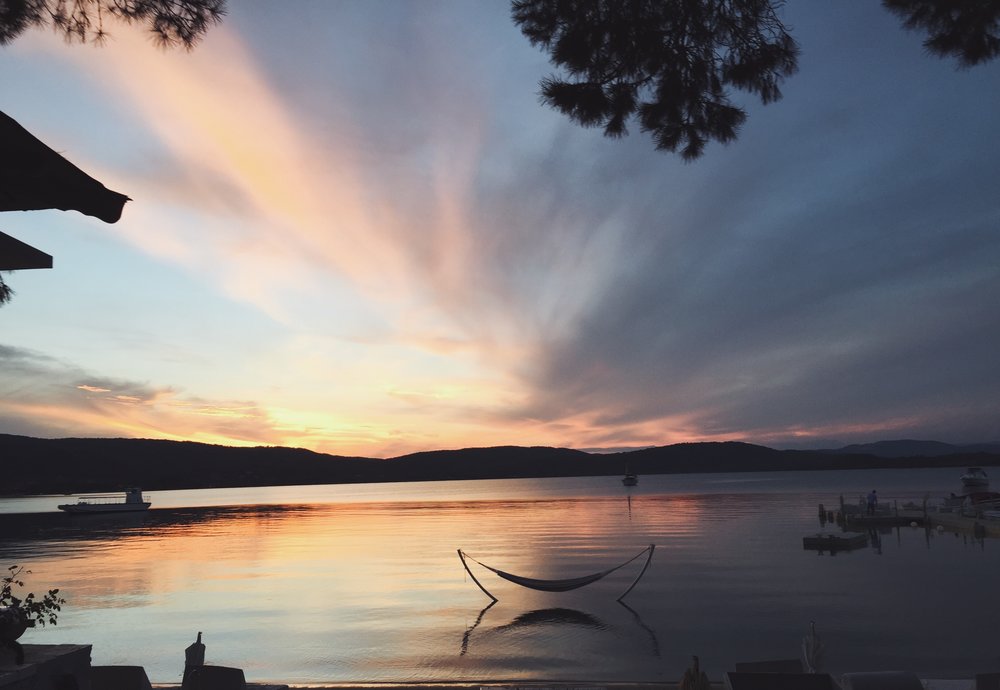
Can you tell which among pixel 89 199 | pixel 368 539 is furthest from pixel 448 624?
pixel 368 539

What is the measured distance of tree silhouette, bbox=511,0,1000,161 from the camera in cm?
730

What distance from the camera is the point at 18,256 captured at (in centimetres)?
477

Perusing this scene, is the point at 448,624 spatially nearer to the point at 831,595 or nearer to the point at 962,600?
the point at 831,595

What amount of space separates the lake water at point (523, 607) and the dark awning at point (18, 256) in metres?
8.76

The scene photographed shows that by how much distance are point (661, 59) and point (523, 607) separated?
2077 cm

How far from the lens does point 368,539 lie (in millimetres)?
52750

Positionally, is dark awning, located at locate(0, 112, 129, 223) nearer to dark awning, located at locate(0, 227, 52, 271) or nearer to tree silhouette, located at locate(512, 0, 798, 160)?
dark awning, located at locate(0, 227, 52, 271)

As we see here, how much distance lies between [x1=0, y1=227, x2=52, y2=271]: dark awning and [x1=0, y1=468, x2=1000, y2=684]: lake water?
8.76 meters

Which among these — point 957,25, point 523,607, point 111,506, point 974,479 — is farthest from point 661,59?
point 111,506

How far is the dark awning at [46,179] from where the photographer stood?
3.61 meters

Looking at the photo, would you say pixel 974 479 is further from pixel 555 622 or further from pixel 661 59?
pixel 661 59

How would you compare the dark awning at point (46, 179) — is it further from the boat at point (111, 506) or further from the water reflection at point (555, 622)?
the boat at point (111, 506)

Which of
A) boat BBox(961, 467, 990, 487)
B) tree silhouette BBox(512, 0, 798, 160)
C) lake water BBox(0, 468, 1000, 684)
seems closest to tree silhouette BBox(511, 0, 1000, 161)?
tree silhouette BBox(512, 0, 798, 160)

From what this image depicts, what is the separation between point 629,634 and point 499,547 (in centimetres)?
2411
